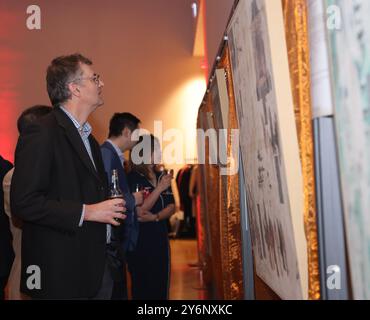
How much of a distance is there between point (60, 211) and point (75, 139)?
1.03 ft

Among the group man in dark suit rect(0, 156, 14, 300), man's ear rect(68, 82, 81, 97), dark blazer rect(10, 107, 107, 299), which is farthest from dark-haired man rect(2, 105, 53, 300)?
dark blazer rect(10, 107, 107, 299)

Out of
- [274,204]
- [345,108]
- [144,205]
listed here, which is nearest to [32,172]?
[274,204]

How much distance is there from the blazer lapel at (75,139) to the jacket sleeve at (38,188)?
0.10m

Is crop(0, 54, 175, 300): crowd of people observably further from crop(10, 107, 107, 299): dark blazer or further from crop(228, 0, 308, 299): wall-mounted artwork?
crop(228, 0, 308, 299): wall-mounted artwork

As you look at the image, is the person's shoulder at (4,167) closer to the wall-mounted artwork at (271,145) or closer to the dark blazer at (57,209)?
the dark blazer at (57,209)

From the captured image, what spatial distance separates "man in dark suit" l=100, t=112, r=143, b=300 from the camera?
2.89 meters

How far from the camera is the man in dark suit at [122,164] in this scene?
2891 mm

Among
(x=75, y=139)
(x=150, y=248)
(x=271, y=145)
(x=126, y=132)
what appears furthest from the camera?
(x=150, y=248)

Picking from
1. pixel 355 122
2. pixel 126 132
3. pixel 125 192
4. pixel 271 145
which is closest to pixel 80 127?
pixel 125 192

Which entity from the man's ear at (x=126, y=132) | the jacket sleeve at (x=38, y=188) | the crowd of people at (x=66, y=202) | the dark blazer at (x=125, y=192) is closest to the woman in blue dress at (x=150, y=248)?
the man's ear at (x=126, y=132)

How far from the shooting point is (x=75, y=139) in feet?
6.61

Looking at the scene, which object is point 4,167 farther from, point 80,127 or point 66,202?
point 66,202

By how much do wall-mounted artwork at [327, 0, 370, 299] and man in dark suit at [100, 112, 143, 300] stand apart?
1.66 meters
